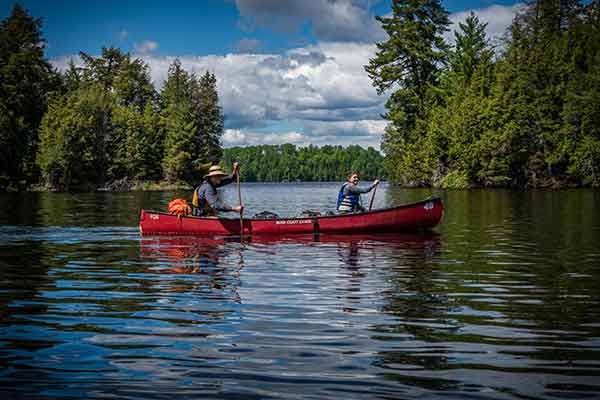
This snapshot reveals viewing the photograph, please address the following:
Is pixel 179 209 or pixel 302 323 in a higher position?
pixel 179 209

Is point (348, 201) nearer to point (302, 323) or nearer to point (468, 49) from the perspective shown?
point (302, 323)

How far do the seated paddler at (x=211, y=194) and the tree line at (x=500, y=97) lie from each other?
147 feet

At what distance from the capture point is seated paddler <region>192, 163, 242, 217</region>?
1833 centimetres

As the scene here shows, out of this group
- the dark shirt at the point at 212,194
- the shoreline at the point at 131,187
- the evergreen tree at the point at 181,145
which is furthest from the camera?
the evergreen tree at the point at 181,145

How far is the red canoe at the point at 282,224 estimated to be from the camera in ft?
62.2

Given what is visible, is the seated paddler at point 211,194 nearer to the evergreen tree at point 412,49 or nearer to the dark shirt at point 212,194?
the dark shirt at point 212,194

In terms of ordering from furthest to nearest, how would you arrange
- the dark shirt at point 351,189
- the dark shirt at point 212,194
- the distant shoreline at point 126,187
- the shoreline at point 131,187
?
the distant shoreline at point 126,187, the shoreline at point 131,187, the dark shirt at point 351,189, the dark shirt at point 212,194

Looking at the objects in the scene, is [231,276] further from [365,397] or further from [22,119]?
[22,119]

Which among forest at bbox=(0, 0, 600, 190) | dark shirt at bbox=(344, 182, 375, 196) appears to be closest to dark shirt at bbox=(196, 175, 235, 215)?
dark shirt at bbox=(344, 182, 375, 196)

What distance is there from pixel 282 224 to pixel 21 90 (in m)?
62.8

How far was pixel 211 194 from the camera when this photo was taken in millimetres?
18750

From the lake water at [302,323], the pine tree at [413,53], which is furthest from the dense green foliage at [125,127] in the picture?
the lake water at [302,323]

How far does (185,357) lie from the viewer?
6.09 m

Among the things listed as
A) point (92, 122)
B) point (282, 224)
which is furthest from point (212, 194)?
point (92, 122)
